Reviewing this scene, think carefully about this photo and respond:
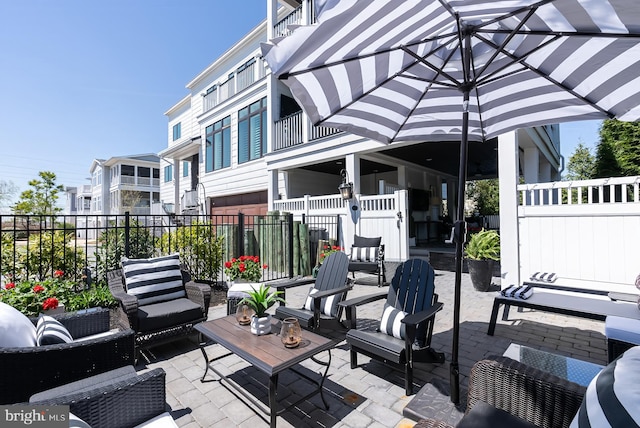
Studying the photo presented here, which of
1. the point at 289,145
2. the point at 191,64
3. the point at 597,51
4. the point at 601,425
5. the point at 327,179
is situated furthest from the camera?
the point at 191,64

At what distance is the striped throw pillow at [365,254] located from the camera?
6602mm

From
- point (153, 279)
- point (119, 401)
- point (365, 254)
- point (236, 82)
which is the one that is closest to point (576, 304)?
point (365, 254)

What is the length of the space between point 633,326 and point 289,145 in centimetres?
869

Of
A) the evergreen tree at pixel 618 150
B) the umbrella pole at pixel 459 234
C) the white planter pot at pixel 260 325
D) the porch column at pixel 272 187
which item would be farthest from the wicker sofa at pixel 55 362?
the evergreen tree at pixel 618 150

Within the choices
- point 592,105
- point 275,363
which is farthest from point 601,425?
point 592,105

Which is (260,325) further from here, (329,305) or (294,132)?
(294,132)

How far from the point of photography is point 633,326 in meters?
2.10

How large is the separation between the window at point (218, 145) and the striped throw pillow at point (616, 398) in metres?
12.7

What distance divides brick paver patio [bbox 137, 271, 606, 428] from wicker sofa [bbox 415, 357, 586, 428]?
743 millimetres

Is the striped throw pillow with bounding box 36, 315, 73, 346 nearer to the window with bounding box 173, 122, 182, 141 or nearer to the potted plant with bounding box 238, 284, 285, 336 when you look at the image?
the potted plant with bounding box 238, 284, 285, 336

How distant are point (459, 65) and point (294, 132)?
23.7 ft

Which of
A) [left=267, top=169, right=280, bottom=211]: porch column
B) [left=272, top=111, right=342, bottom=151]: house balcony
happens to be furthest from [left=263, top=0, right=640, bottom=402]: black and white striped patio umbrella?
[left=267, top=169, right=280, bottom=211]: porch column

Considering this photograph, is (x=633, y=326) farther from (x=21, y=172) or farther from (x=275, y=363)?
(x=21, y=172)

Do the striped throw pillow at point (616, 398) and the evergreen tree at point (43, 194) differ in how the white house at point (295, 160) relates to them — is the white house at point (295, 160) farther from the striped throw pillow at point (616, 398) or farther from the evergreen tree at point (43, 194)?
the evergreen tree at point (43, 194)
